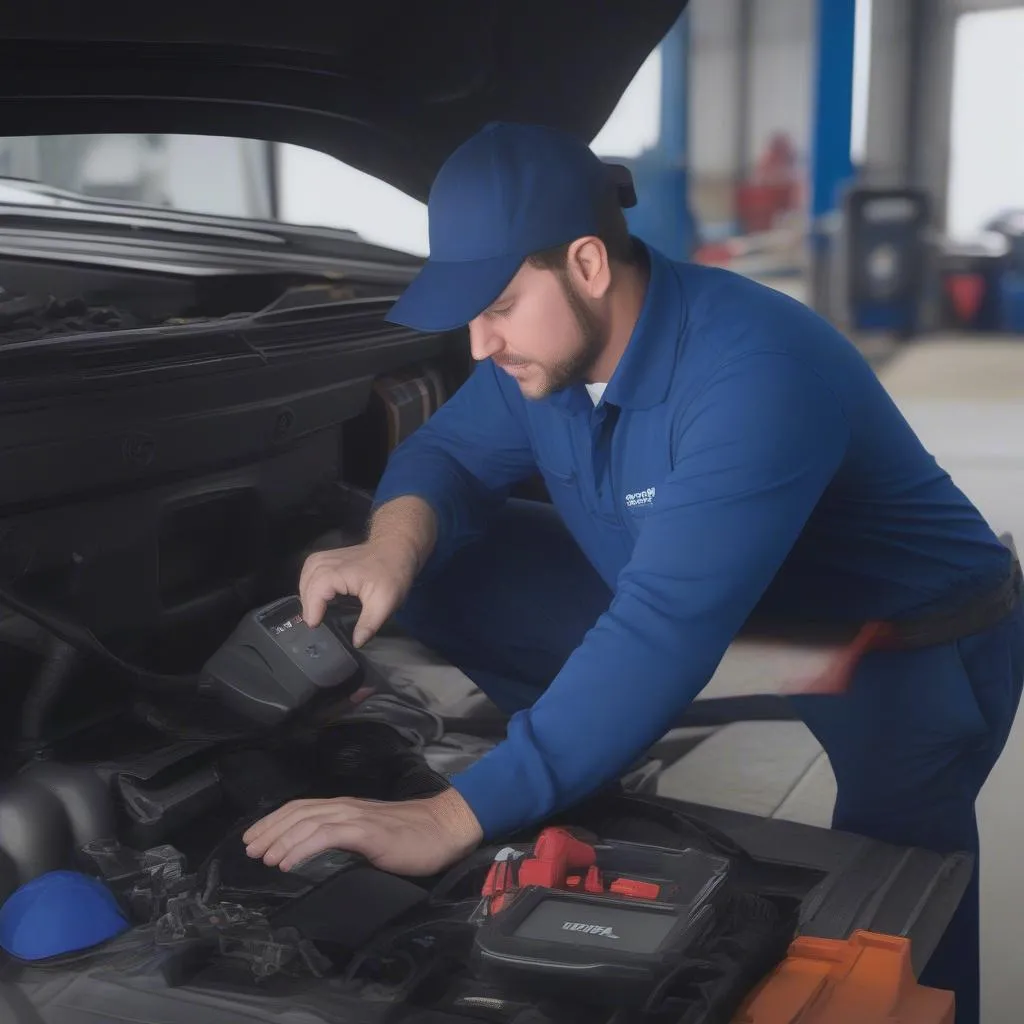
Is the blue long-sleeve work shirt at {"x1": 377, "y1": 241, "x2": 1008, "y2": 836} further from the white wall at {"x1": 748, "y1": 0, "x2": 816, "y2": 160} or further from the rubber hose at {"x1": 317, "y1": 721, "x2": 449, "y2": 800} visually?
the white wall at {"x1": 748, "y1": 0, "x2": 816, "y2": 160}

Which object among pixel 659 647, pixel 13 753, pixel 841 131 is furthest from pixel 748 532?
pixel 841 131

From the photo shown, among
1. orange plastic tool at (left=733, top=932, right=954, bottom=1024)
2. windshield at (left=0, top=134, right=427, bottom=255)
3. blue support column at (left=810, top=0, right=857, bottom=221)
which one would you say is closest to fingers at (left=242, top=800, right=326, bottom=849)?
orange plastic tool at (left=733, top=932, right=954, bottom=1024)

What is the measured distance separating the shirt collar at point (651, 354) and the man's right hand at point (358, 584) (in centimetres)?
32

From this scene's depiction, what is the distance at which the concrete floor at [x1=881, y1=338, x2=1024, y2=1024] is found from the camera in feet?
5.79

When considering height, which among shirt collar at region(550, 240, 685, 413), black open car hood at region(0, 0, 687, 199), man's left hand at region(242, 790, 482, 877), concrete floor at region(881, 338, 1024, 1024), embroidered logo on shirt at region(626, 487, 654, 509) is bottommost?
concrete floor at region(881, 338, 1024, 1024)

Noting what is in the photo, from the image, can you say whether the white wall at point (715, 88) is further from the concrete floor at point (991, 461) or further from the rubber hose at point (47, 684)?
the rubber hose at point (47, 684)

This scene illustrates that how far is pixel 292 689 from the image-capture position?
1.50 m

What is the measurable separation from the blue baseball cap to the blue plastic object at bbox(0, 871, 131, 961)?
2.02 ft

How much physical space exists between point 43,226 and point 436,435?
71cm

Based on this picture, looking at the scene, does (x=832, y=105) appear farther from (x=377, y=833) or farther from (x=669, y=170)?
(x=377, y=833)

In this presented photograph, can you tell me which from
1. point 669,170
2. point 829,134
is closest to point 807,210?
point 829,134

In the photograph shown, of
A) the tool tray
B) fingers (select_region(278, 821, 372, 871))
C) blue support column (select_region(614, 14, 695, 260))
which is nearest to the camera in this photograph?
the tool tray

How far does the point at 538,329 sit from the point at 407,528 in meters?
0.34

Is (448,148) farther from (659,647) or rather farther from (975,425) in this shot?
(975,425)
